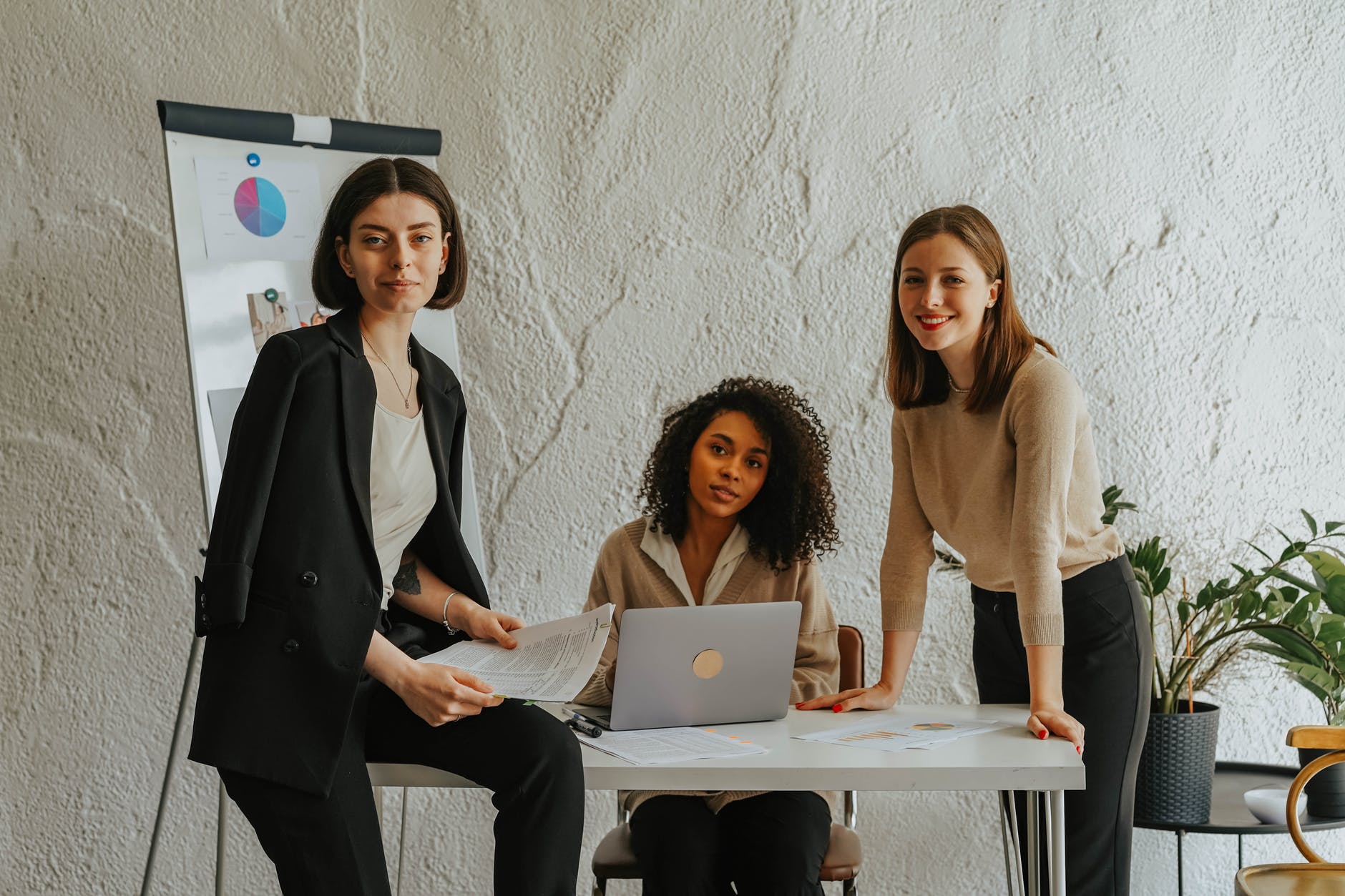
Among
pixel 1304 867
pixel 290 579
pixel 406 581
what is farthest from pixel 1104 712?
pixel 290 579

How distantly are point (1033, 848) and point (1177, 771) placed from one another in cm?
69

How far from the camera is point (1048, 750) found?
1552 millimetres

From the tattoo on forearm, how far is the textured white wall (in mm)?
969

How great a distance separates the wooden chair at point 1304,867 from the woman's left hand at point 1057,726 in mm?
406

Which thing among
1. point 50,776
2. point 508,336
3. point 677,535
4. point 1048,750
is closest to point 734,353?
point 508,336

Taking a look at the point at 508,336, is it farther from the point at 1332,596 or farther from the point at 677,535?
the point at 1332,596

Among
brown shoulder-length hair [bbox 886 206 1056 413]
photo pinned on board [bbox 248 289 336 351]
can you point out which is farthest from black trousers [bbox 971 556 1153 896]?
photo pinned on board [bbox 248 289 336 351]

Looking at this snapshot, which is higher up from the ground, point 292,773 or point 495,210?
point 495,210

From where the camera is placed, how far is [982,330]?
182 cm

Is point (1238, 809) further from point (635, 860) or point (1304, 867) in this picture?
point (635, 860)

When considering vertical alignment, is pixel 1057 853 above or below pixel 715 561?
below

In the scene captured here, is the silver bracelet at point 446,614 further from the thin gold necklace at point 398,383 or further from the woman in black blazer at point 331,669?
the thin gold necklace at point 398,383

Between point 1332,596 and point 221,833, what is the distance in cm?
225

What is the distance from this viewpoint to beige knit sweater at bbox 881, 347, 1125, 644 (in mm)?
1645
